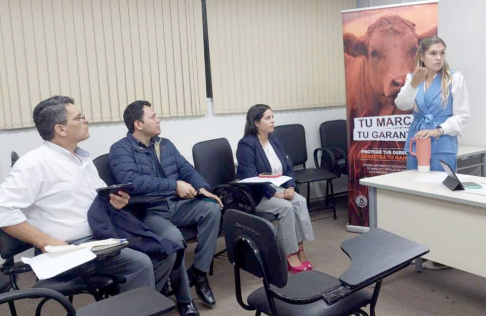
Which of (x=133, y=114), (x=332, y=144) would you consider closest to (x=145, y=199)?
(x=133, y=114)

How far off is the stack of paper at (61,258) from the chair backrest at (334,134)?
3.11 meters

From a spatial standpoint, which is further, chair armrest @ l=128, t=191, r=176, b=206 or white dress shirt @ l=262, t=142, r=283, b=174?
white dress shirt @ l=262, t=142, r=283, b=174

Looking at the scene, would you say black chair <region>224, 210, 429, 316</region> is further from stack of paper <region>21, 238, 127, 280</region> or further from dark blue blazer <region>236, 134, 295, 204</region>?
dark blue blazer <region>236, 134, 295, 204</region>

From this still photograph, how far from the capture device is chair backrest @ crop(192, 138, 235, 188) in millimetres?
3268

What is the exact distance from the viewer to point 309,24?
180 inches

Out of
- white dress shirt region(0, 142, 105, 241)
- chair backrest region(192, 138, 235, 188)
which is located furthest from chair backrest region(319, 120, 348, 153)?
white dress shirt region(0, 142, 105, 241)

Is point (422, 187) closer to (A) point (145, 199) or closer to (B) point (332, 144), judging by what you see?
(A) point (145, 199)

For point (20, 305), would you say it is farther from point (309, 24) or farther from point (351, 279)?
point (309, 24)

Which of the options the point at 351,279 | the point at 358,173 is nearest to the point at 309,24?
the point at 358,173

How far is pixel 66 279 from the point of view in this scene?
1945 millimetres

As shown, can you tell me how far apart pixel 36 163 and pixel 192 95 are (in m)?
2.08

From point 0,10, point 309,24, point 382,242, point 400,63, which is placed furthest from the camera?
point 309,24

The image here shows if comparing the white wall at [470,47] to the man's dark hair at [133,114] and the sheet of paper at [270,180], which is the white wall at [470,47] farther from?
the man's dark hair at [133,114]

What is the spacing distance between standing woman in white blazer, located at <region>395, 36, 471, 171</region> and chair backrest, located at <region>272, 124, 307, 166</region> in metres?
1.59
